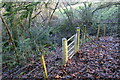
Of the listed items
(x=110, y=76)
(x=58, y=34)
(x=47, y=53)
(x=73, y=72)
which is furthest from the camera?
(x=58, y=34)

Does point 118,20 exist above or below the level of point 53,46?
above

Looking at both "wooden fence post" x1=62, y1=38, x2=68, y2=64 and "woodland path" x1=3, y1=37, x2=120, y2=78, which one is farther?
"wooden fence post" x1=62, y1=38, x2=68, y2=64

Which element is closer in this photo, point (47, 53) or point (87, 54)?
point (87, 54)

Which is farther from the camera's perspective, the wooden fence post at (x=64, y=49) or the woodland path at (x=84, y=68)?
the wooden fence post at (x=64, y=49)

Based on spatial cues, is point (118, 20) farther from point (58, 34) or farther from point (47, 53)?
point (47, 53)

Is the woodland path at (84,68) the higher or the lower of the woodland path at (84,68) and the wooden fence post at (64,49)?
the lower

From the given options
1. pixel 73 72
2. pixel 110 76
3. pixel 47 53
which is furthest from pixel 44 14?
pixel 110 76

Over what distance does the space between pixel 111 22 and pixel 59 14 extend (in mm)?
3742

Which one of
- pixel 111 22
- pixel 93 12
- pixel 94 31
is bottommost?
pixel 94 31

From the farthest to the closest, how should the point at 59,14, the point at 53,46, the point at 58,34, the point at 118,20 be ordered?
the point at 59,14 → the point at 58,34 → the point at 118,20 → the point at 53,46

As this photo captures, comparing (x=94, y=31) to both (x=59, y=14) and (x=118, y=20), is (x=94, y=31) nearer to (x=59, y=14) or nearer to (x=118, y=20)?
(x=118, y=20)

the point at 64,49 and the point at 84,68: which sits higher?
the point at 64,49

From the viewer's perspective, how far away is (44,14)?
8102mm

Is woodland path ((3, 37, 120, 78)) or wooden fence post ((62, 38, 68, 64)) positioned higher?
wooden fence post ((62, 38, 68, 64))
